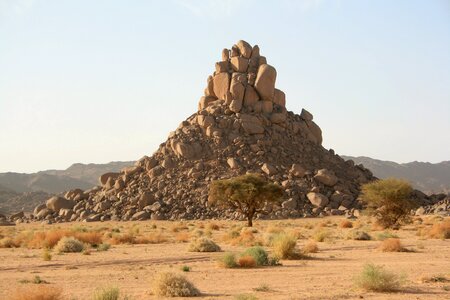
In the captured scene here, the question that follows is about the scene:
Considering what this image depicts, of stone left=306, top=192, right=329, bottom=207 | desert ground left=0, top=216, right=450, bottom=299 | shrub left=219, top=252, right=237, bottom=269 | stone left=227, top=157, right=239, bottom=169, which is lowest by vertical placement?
desert ground left=0, top=216, right=450, bottom=299

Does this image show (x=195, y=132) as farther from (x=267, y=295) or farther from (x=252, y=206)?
(x=267, y=295)

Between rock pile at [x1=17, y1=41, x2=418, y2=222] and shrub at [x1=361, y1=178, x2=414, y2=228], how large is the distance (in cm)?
1925

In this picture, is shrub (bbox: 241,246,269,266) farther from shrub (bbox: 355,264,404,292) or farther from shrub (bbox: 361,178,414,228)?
shrub (bbox: 361,178,414,228)

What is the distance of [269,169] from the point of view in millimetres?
66125

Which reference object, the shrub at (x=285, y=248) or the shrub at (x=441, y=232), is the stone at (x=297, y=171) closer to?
the shrub at (x=441, y=232)

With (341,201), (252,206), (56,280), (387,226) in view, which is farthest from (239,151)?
(56,280)

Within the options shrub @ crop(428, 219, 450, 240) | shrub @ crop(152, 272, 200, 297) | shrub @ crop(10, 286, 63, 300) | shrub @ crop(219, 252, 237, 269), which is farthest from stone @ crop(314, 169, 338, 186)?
shrub @ crop(10, 286, 63, 300)

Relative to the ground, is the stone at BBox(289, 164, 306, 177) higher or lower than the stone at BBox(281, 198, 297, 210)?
higher

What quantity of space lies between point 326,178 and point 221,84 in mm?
17189

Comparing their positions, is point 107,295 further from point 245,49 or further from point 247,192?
point 245,49

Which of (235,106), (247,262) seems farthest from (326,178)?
(247,262)

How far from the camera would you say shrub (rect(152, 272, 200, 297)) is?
46.1 ft

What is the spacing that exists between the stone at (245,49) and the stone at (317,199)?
20.5 meters

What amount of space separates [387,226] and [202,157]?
31556mm
